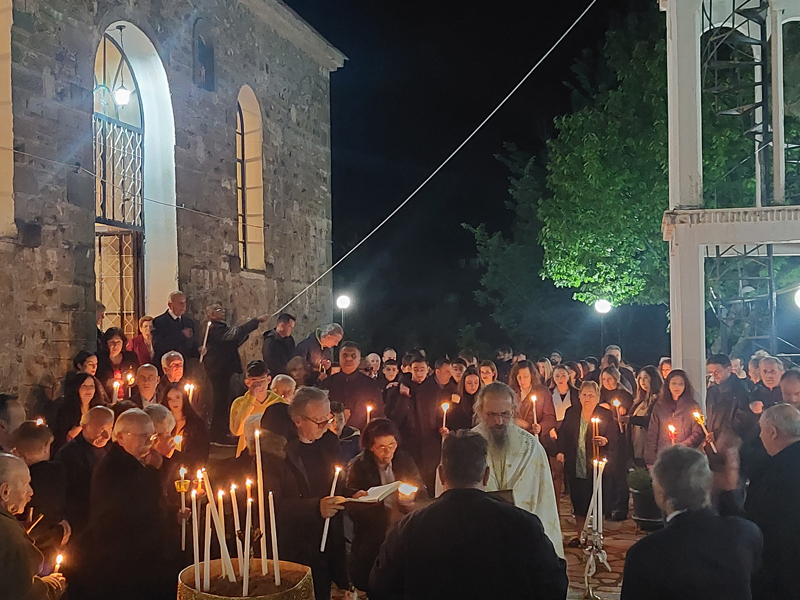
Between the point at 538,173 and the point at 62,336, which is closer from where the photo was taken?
the point at 62,336

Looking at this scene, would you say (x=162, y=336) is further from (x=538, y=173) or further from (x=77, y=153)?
(x=538, y=173)

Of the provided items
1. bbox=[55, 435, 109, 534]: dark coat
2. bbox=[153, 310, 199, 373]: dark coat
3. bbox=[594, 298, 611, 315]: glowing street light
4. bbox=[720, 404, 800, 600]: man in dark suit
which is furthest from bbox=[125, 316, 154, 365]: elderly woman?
bbox=[594, 298, 611, 315]: glowing street light

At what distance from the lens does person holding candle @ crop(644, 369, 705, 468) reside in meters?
7.90

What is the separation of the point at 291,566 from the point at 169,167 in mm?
10857

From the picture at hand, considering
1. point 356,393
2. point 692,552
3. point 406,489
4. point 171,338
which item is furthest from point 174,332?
point 692,552

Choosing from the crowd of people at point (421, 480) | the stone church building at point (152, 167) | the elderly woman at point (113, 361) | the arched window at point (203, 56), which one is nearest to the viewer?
the crowd of people at point (421, 480)

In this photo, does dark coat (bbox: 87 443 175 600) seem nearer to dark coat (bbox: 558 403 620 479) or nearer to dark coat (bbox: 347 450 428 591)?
dark coat (bbox: 347 450 428 591)

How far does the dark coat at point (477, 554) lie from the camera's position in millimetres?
3375

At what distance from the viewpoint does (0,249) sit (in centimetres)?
981

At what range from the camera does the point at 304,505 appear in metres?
4.86

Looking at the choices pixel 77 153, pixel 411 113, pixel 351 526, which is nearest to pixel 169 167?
pixel 77 153

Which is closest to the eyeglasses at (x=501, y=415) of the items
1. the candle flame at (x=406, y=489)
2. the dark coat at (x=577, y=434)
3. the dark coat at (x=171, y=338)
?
the candle flame at (x=406, y=489)

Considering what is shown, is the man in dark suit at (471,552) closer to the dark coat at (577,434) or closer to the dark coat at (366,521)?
the dark coat at (366,521)

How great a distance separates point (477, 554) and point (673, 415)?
5207 millimetres
